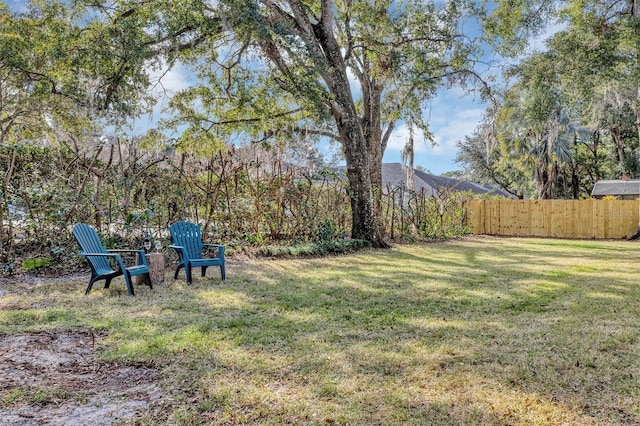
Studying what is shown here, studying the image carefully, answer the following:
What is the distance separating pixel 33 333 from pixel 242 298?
1.82 metres

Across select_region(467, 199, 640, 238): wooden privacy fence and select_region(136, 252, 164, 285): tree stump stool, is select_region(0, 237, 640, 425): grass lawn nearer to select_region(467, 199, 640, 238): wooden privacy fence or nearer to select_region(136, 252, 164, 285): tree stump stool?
select_region(136, 252, 164, 285): tree stump stool

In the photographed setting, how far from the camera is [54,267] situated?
5.70m

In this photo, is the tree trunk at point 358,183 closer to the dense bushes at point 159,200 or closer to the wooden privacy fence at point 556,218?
the dense bushes at point 159,200

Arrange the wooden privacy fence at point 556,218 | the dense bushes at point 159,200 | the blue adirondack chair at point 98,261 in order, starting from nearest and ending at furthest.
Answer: the blue adirondack chair at point 98,261
the dense bushes at point 159,200
the wooden privacy fence at point 556,218

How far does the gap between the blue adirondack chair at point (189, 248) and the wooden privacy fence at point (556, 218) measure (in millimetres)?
11140

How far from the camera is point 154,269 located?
501 cm

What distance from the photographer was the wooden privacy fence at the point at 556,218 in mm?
13680

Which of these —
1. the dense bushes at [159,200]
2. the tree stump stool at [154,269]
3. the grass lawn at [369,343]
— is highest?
the dense bushes at [159,200]

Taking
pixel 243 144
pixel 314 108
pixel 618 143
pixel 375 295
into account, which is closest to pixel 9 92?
pixel 243 144

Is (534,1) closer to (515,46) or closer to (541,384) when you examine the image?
(515,46)

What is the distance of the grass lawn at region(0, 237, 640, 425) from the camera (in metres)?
2.00

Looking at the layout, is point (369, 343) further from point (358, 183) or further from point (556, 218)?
point (556, 218)

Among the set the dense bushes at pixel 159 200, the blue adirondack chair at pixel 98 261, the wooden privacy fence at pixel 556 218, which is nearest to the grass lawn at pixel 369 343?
the blue adirondack chair at pixel 98 261

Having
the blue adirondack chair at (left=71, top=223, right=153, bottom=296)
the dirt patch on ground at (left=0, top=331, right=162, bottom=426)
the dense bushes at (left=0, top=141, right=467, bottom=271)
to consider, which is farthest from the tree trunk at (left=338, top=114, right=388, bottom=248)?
the dirt patch on ground at (left=0, top=331, right=162, bottom=426)
